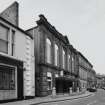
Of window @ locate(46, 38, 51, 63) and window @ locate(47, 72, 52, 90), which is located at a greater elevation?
window @ locate(46, 38, 51, 63)

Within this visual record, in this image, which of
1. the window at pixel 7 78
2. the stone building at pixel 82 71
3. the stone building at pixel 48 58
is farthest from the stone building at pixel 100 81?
the window at pixel 7 78

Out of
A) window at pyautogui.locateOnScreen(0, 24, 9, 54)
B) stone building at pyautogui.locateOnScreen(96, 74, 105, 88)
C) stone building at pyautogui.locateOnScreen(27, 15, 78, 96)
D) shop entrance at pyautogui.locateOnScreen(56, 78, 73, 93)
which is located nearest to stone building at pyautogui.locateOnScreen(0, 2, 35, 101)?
window at pyautogui.locateOnScreen(0, 24, 9, 54)

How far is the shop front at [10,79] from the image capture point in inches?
911

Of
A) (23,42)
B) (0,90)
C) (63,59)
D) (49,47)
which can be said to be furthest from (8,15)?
(63,59)

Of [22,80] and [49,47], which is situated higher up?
[49,47]

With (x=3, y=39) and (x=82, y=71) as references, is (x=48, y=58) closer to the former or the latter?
(x=3, y=39)

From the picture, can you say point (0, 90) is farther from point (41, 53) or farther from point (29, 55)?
point (41, 53)

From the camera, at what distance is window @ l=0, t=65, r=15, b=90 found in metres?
23.2

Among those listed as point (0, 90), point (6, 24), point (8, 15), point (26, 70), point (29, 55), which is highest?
point (8, 15)

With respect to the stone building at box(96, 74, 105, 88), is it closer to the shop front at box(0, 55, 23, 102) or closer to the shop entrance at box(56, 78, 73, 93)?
the shop entrance at box(56, 78, 73, 93)

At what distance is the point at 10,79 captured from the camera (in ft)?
81.1

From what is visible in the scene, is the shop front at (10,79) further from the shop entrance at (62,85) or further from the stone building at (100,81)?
the stone building at (100,81)

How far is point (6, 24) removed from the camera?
24156 mm

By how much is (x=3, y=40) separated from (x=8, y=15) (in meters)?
4.97
